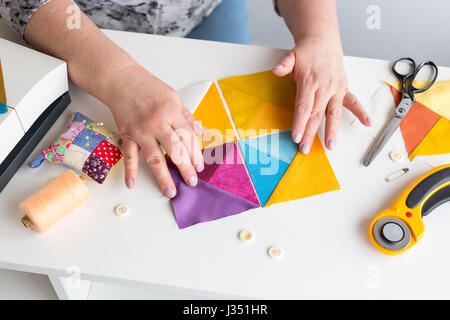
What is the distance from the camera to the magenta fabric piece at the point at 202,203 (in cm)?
73

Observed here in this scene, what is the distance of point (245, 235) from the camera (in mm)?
707

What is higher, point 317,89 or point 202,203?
point 317,89

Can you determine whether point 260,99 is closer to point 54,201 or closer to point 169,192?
point 169,192

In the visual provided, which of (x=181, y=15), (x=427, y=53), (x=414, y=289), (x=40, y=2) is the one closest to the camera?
(x=414, y=289)

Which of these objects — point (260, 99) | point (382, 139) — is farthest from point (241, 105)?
point (382, 139)

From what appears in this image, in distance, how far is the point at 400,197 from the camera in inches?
29.0

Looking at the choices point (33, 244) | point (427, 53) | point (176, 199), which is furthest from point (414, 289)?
point (427, 53)

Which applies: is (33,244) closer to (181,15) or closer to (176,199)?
(176,199)

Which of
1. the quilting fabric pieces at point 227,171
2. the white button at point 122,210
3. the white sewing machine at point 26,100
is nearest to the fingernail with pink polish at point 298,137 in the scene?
the quilting fabric pieces at point 227,171

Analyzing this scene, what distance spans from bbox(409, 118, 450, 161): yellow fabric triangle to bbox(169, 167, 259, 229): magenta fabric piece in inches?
12.6

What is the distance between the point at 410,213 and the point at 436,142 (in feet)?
0.60

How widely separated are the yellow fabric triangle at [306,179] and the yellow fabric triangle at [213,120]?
0.12 metres

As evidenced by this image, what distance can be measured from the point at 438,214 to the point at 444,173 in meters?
0.07

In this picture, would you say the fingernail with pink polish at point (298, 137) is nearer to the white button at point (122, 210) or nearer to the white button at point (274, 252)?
the white button at point (274, 252)
